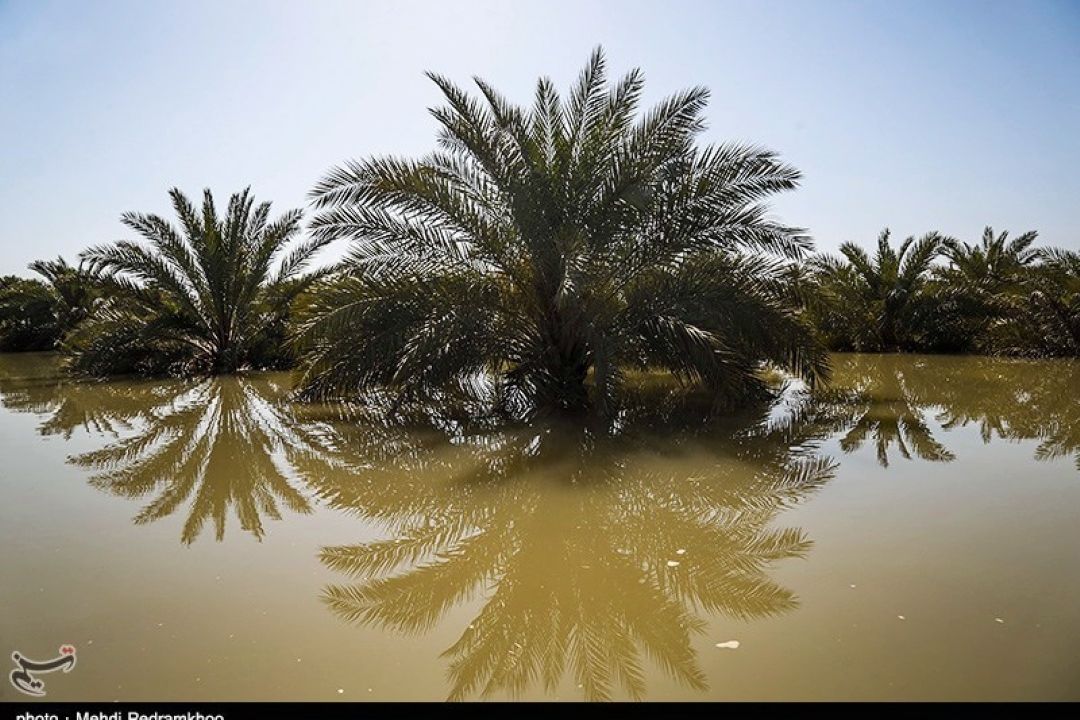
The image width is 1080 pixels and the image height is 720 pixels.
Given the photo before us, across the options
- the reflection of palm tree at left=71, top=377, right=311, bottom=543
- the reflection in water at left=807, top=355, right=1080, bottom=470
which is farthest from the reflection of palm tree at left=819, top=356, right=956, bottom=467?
the reflection of palm tree at left=71, top=377, right=311, bottom=543

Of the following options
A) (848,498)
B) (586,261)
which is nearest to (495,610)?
(848,498)

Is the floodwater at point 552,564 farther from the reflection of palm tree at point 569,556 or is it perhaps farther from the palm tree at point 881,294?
the palm tree at point 881,294

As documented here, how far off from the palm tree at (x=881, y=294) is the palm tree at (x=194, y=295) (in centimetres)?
1415

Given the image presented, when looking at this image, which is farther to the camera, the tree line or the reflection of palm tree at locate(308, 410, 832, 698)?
the tree line

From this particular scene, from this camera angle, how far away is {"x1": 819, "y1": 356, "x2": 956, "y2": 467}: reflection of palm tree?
6701 mm

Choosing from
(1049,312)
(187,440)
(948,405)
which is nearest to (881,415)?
(948,405)

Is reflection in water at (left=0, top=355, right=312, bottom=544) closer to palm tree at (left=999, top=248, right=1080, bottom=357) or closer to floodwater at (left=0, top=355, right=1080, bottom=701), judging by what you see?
floodwater at (left=0, top=355, right=1080, bottom=701)

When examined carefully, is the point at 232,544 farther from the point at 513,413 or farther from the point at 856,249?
the point at 856,249

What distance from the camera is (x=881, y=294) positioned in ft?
63.1

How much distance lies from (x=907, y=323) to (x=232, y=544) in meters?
19.1

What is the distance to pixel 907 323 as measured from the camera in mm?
18781

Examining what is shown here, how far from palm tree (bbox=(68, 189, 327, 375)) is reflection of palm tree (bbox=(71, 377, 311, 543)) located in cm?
478

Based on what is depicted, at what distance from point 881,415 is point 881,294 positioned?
39.8 feet

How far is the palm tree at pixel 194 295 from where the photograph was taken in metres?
14.0
